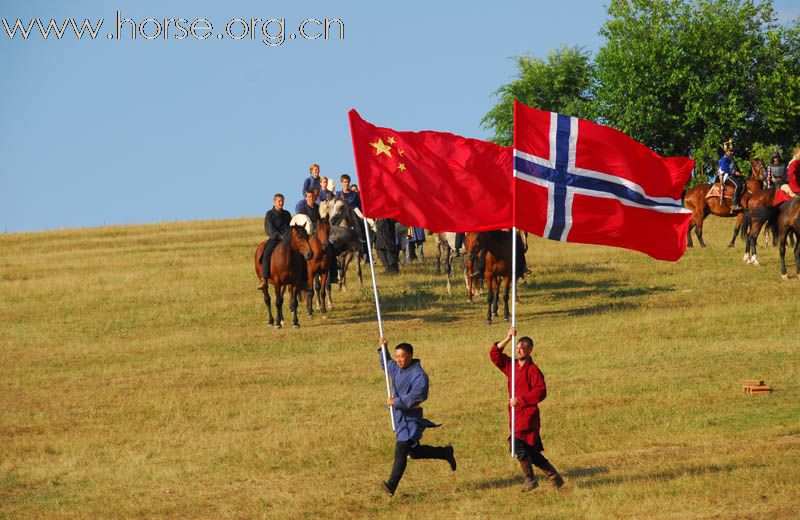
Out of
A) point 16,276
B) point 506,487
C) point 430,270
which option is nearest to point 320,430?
point 506,487

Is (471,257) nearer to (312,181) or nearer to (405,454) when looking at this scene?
(312,181)

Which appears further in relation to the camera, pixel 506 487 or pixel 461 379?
pixel 461 379

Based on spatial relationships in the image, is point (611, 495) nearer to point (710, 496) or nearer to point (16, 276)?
point (710, 496)

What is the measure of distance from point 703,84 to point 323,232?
52256mm

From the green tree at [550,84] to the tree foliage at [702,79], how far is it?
1798 cm

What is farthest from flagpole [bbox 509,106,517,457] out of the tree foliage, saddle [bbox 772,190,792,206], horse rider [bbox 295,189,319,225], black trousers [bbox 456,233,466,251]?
the tree foliage

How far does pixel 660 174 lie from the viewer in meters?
18.0

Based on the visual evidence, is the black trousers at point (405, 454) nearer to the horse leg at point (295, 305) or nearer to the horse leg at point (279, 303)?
the horse leg at point (279, 303)

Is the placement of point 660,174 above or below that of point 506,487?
above

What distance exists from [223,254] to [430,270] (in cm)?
1187

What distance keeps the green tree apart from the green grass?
199 ft

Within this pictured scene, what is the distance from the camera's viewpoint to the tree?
80.0 m

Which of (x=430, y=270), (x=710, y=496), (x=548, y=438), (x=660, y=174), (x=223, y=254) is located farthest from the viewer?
(x=223, y=254)

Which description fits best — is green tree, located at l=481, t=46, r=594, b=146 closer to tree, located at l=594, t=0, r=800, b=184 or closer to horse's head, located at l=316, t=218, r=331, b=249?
tree, located at l=594, t=0, r=800, b=184
